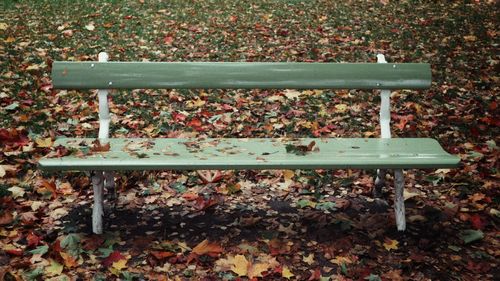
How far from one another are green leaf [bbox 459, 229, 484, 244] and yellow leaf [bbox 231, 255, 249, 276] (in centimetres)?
129

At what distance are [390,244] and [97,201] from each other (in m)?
1.69

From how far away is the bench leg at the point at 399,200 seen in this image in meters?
3.11

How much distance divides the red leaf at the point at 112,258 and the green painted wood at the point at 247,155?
48cm

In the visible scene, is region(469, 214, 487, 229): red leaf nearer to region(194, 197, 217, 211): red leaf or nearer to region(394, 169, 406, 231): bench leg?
region(394, 169, 406, 231): bench leg

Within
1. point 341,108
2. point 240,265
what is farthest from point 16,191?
point 341,108

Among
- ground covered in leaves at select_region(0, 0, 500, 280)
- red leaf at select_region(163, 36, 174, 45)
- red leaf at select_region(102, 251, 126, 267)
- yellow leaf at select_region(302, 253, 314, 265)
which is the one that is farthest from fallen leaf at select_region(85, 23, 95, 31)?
yellow leaf at select_region(302, 253, 314, 265)

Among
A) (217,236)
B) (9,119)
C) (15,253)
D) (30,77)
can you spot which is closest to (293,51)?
(30,77)

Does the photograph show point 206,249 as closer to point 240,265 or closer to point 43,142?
point 240,265

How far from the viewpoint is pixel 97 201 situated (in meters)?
3.04

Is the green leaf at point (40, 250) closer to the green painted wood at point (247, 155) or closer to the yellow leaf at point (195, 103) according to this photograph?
the green painted wood at point (247, 155)

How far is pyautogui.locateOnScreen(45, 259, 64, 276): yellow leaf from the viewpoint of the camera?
269 cm

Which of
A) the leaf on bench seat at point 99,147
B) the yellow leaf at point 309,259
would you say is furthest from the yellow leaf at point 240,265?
the leaf on bench seat at point 99,147

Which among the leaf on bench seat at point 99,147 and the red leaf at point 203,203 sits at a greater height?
the leaf on bench seat at point 99,147

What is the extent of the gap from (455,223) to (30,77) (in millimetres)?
4313
